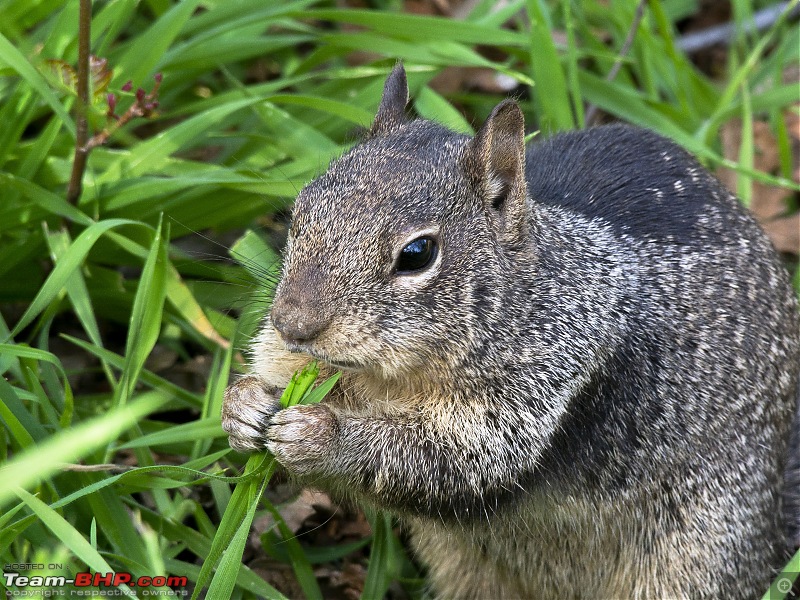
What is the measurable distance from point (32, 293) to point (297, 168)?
48.2 inches

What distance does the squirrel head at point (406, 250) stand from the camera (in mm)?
3148

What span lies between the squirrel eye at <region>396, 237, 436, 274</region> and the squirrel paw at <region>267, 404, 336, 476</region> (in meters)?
0.53

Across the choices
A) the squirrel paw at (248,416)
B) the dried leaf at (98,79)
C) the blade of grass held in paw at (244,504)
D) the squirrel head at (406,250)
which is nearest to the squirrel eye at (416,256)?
the squirrel head at (406,250)

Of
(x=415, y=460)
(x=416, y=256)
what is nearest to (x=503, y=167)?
(x=416, y=256)

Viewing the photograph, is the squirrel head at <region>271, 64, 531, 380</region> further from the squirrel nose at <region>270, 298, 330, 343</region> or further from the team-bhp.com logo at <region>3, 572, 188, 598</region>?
the team-bhp.com logo at <region>3, 572, 188, 598</region>

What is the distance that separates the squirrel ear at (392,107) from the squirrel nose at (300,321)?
91 centimetres

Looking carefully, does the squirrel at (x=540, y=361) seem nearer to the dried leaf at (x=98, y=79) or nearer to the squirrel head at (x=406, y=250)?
the squirrel head at (x=406, y=250)

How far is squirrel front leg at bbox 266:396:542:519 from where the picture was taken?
339cm

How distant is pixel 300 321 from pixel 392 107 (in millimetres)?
1039

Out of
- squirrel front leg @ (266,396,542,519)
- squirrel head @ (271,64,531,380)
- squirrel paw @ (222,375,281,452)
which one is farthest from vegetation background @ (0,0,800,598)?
squirrel head @ (271,64,531,380)

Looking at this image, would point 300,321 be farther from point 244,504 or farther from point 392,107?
point 392,107

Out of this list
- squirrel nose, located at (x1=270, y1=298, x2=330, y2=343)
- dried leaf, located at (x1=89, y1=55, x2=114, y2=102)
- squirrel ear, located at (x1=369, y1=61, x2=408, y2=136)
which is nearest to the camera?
squirrel nose, located at (x1=270, y1=298, x2=330, y2=343)

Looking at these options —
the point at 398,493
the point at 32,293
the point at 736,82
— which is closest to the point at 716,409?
the point at 398,493

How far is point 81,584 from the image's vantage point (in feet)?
11.2
